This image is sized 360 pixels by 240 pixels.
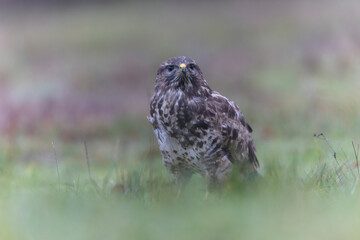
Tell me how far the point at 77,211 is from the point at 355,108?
5.68m

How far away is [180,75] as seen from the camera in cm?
509

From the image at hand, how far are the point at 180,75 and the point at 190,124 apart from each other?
0.48 m

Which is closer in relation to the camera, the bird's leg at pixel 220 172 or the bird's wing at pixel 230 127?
the bird's leg at pixel 220 172

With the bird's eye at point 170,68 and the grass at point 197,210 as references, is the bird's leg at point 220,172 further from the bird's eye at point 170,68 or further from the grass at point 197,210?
the bird's eye at point 170,68

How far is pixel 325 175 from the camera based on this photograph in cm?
451

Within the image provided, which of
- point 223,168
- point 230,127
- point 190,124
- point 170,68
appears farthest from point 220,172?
point 170,68

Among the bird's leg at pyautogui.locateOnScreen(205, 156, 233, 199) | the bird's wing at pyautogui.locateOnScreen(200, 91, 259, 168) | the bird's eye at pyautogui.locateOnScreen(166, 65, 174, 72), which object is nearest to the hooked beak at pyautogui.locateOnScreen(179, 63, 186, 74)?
the bird's eye at pyautogui.locateOnScreen(166, 65, 174, 72)

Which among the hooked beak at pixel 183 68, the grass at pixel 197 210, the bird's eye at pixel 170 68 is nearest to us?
the grass at pixel 197 210

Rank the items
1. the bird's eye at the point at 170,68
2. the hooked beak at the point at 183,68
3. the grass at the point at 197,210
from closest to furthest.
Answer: the grass at the point at 197,210 < the hooked beak at the point at 183,68 < the bird's eye at the point at 170,68

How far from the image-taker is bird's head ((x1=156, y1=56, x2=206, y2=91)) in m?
5.09

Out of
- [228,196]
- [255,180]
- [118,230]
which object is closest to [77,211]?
[118,230]

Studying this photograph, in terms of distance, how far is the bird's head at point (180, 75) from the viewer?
5.09 meters

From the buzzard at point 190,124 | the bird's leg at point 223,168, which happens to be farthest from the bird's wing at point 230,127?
the bird's leg at point 223,168

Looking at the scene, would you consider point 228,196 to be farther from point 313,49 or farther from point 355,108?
point 313,49
